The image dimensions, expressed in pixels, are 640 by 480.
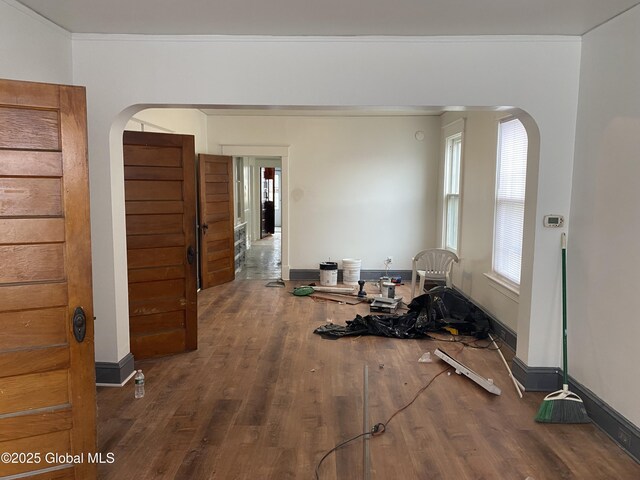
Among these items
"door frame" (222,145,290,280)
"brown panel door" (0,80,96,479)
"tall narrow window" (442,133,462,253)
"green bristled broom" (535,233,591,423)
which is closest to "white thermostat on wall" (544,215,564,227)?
"green bristled broom" (535,233,591,423)

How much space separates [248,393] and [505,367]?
7.20 feet

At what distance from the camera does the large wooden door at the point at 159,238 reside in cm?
389

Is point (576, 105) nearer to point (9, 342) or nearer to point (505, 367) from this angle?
point (505, 367)

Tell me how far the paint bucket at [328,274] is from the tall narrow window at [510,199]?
9.05 feet

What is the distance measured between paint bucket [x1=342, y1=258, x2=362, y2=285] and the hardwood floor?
8.92 ft

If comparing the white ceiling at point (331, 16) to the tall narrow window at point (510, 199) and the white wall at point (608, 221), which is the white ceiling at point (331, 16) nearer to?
the white wall at point (608, 221)

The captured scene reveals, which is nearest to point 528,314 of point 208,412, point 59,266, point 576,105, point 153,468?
point 576,105

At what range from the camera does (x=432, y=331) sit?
502 cm

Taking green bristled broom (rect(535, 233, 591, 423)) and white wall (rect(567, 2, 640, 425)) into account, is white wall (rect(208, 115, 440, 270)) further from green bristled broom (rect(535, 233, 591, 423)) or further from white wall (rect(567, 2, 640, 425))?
green bristled broom (rect(535, 233, 591, 423))

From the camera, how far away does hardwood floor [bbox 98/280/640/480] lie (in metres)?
2.56

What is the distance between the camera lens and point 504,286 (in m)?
4.59

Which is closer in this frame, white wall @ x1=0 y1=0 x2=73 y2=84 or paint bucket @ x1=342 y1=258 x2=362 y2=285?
white wall @ x1=0 y1=0 x2=73 y2=84

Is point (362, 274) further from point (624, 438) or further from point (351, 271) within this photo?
point (624, 438)

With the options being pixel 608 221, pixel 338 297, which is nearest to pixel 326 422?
pixel 608 221
